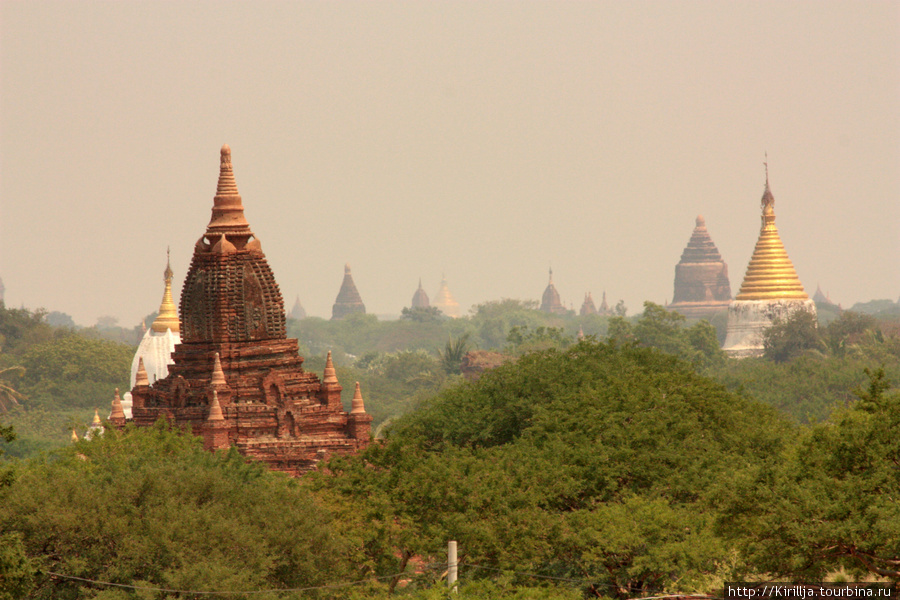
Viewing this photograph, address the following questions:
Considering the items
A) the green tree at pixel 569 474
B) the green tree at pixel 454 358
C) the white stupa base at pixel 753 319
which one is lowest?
the green tree at pixel 569 474

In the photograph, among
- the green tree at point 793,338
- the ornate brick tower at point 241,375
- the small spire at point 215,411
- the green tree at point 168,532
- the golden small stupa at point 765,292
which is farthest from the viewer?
the golden small stupa at point 765,292

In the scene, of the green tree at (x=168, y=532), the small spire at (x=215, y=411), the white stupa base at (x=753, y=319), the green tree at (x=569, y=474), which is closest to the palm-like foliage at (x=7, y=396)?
the white stupa base at (x=753, y=319)

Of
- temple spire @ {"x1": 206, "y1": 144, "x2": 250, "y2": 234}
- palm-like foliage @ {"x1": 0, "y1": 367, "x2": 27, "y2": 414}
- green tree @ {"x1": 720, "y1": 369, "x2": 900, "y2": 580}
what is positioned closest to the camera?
green tree @ {"x1": 720, "y1": 369, "x2": 900, "y2": 580}

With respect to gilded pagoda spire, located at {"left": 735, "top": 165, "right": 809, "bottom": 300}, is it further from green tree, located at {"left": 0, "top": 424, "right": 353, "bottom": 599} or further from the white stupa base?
green tree, located at {"left": 0, "top": 424, "right": 353, "bottom": 599}

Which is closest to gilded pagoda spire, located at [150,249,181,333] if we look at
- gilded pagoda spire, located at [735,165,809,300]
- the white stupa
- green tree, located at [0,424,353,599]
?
the white stupa

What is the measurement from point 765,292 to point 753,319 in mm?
2933

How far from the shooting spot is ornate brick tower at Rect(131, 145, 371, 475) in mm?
56750

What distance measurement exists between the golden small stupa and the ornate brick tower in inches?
3552

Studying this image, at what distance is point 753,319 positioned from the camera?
149250 mm

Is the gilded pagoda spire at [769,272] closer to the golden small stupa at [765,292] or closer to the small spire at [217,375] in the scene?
the golden small stupa at [765,292]

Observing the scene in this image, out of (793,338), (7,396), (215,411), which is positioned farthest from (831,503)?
(793,338)

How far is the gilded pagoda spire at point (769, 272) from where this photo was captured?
14600 centimetres

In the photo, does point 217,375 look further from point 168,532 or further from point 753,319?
point 753,319

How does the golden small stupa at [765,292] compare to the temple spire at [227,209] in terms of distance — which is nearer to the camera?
the temple spire at [227,209]
